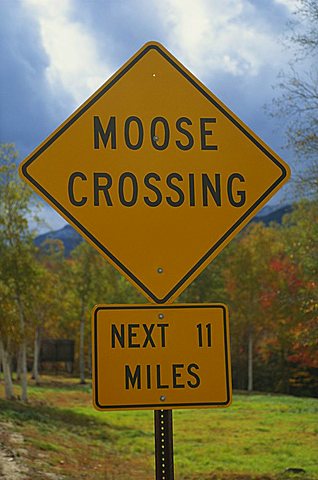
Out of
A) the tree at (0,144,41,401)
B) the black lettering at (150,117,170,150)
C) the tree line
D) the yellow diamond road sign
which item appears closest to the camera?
the yellow diamond road sign

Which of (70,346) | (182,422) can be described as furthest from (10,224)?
(70,346)

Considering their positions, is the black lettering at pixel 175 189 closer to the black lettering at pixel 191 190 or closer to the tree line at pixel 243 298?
the black lettering at pixel 191 190

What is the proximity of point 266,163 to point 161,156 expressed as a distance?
529mm

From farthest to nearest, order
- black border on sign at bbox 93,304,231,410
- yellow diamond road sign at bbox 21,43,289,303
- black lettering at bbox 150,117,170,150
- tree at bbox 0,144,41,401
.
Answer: tree at bbox 0,144,41,401 → black lettering at bbox 150,117,170,150 → yellow diamond road sign at bbox 21,43,289,303 → black border on sign at bbox 93,304,231,410

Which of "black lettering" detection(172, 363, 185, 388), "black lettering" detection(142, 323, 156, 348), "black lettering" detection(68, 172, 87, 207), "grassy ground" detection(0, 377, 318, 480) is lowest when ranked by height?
"grassy ground" detection(0, 377, 318, 480)

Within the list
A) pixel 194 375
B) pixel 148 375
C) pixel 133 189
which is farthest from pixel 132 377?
pixel 133 189

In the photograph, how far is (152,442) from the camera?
1569 centimetres

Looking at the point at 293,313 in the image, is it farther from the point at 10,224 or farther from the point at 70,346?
the point at 70,346

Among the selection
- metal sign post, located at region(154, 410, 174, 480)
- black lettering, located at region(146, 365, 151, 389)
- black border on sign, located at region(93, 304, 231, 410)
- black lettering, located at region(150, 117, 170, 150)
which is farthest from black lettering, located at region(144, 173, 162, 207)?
metal sign post, located at region(154, 410, 174, 480)

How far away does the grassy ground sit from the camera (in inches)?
454

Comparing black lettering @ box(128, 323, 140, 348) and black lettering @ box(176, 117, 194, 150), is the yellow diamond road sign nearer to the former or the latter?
black lettering @ box(176, 117, 194, 150)

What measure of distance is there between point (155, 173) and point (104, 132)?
0.33 meters

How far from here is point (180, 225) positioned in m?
3.06

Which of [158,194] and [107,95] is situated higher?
[107,95]
